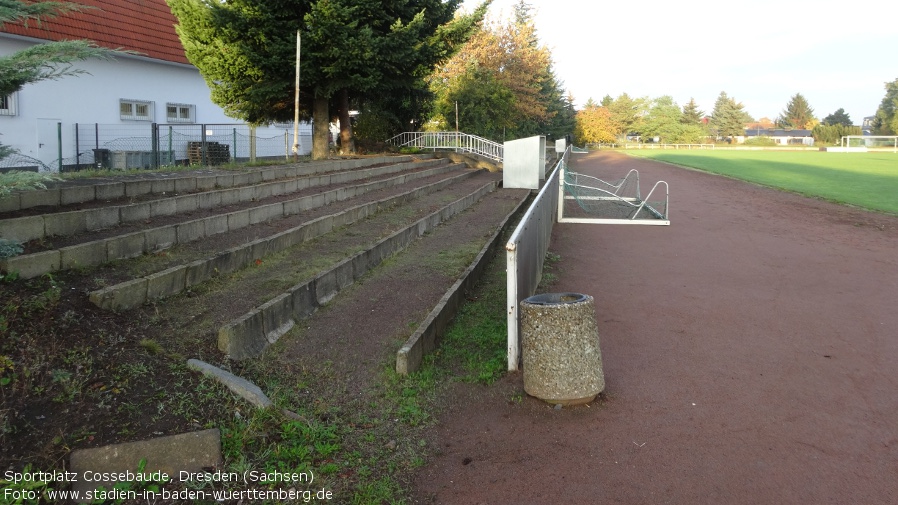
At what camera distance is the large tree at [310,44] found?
19719 millimetres

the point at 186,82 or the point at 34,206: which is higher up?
the point at 186,82

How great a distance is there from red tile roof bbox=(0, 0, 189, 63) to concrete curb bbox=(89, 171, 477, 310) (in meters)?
13.8

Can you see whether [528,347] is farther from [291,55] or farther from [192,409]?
[291,55]

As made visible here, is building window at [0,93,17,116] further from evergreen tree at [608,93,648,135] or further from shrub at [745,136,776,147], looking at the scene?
evergreen tree at [608,93,648,135]

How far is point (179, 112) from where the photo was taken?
28.4 m

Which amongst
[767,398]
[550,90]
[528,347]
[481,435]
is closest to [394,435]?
[481,435]

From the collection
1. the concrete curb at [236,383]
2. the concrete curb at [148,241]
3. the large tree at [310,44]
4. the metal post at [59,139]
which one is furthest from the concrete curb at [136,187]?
the metal post at [59,139]

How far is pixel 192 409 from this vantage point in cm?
496

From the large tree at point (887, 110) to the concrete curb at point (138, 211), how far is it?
11121 cm

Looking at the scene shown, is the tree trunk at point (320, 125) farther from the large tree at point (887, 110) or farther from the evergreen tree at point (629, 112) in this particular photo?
the evergreen tree at point (629, 112)

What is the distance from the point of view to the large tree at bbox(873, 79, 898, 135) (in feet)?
348

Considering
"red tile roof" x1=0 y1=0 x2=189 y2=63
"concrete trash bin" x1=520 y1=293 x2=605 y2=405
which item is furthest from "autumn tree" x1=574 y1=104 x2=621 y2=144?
"concrete trash bin" x1=520 y1=293 x2=605 y2=405

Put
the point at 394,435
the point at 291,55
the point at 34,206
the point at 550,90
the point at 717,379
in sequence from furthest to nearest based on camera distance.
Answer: the point at 550,90, the point at 291,55, the point at 34,206, the point at 717,379, the point at 394,435

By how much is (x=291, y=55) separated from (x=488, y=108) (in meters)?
21.2
